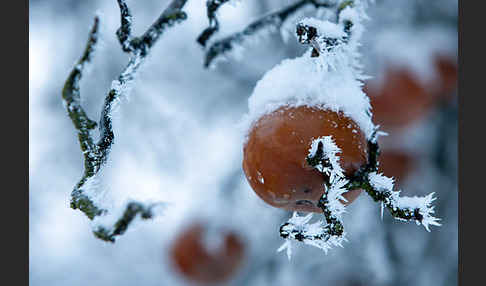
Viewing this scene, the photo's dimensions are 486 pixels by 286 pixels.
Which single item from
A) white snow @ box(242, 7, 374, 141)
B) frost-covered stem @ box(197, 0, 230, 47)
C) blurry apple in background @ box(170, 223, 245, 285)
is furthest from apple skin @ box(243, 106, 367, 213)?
blurry apple in background @ box(170, 223, 245, 285)

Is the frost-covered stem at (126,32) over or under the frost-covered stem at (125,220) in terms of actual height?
over

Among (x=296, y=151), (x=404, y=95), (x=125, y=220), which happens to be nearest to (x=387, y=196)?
(x=296, y=151)

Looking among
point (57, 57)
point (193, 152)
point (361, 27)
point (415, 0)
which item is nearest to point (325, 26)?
point (361, 27)

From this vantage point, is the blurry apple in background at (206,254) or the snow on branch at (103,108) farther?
the blurry apple in background at (206,254)

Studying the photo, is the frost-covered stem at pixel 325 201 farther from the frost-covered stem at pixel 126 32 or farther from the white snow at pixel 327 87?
the frost-covered stem at pixel 126 32

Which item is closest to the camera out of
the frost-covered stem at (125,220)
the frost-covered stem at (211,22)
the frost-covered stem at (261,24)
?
the frost-covered stem at (125,220)

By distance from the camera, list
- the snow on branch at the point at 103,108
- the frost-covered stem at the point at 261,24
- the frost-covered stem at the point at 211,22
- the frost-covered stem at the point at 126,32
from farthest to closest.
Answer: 1. the frost-covered stem at the point at 261,24
2. the frost-covered stem at the point at 211,22
3. the frost-covered stem at the point at 126,32
4. the snow on branch at the point at 103,108

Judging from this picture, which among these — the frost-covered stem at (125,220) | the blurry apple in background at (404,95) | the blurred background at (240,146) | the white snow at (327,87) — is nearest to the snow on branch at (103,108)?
the frost-covered stem at (125,220)
